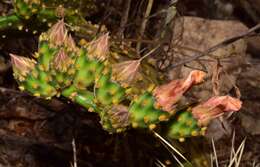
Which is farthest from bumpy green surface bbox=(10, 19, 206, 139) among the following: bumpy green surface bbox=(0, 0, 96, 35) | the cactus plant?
bumpy green surface bbox=(0, 0, 96, 35)

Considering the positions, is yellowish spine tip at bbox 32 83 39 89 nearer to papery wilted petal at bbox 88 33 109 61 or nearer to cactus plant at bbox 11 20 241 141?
cactus plant at bbox 11 20 241 141

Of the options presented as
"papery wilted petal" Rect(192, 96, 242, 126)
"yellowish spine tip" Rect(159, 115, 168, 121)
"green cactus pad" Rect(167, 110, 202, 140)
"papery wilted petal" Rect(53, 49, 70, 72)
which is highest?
"papery wilted petal" Rect(53, 49, 70, 72)

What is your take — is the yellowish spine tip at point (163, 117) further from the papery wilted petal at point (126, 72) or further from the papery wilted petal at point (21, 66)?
the papery wilted petal at point (21, 66)

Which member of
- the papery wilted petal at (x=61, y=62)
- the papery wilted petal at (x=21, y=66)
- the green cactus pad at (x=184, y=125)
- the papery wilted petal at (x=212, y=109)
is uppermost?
the papery wilted petal at (x=61, y=62)

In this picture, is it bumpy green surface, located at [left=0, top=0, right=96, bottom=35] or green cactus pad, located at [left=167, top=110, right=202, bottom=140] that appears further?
bumpy green surface, located at [left=0, top=0, right=96, bottom=35]

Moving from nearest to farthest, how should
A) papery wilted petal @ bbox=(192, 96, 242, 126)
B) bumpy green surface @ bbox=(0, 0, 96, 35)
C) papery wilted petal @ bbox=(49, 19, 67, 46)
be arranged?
papery wilted petal @ bbox=(192, 96, 242, 126)
papery wilted petal @ bbox=(49, 19, 67, 46)
bumpy green surface @ bbox=(0, 0, 96, 35)

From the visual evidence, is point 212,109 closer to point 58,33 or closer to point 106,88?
point 106,88

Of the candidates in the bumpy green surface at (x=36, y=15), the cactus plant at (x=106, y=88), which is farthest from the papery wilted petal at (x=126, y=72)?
the bumpy green surface at (x=36, y=15)

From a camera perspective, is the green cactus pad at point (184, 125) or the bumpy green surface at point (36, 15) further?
the bumpy green surface at point (36, 15)

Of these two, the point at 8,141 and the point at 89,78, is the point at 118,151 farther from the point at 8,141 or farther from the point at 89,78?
the point at 89,78
